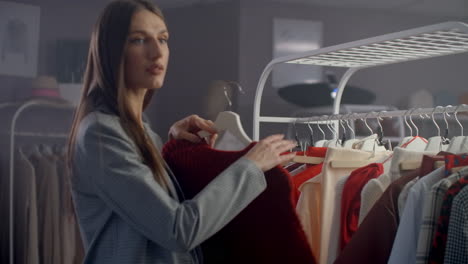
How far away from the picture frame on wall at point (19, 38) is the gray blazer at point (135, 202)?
1.13 m

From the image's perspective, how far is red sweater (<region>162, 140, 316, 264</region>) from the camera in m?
0.87

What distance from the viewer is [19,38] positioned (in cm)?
182

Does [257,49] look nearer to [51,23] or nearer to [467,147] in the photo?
[51,23]

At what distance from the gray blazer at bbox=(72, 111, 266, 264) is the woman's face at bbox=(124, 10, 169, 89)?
94 mm

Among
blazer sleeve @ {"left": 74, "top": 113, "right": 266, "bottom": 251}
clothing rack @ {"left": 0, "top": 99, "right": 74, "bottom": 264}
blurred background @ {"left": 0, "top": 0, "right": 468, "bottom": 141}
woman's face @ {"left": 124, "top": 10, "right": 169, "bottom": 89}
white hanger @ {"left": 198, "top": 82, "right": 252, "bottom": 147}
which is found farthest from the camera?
blurred background @ {"left": 0, "top": 0, "right": 468, "bottom": 141}

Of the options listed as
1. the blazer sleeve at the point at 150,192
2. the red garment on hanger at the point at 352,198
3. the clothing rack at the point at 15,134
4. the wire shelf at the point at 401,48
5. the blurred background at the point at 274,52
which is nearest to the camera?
the blazer sleeve at the point at 150,192

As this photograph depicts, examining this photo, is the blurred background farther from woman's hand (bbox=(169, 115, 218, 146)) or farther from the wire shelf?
woman's hand (bbox=(169, 115, 218, 146))

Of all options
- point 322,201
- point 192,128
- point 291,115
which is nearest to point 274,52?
point 291,115

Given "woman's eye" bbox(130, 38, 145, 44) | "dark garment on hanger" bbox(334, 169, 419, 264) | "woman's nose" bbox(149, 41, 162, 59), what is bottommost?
"dark garment on hanger" bbox(334, 169, 419, 264)

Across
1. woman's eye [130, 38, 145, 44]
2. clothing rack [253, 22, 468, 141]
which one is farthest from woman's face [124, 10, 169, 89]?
clothing rack [253, 22, 468, 141]

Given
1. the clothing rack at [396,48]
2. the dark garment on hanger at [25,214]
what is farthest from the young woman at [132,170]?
the dark garment on hanger at [25,214]

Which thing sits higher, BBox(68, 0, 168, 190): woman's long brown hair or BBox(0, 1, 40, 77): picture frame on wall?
BBox(0, 1, 40, 77): picture frame on wall

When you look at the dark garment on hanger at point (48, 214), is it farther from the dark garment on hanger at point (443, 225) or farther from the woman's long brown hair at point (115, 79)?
the dark garment on hanger at point (443, 225)

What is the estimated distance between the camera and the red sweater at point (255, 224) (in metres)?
0.87
